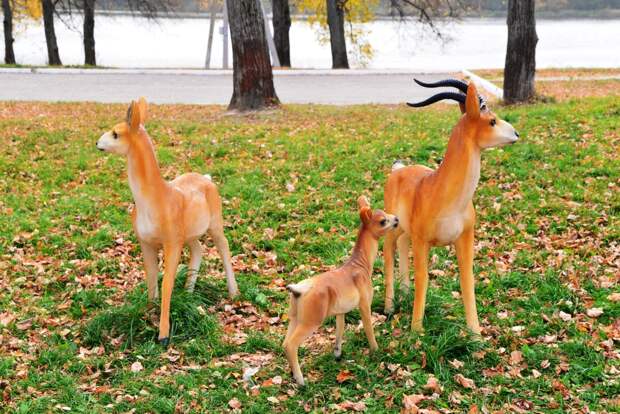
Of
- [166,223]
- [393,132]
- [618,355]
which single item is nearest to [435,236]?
[618,355]

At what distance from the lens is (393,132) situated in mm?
13430

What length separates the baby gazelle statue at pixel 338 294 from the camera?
5.38 m

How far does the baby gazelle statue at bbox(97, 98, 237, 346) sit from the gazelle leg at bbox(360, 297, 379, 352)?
1796 mm

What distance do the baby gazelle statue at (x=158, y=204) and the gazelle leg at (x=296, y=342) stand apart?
4.69ft

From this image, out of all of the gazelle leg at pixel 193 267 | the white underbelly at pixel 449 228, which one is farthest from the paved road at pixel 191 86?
the white underbelly at pixel 449 228

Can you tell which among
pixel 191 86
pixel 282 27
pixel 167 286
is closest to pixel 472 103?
pixel 167 286

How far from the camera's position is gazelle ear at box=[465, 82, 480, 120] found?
5.57m

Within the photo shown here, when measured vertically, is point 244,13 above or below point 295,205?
above

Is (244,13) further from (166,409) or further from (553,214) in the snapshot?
(166,409)

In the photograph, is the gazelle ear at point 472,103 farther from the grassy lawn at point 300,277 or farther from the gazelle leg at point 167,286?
the gazelle leg at point 167,286

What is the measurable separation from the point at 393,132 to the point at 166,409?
8815 millimetres

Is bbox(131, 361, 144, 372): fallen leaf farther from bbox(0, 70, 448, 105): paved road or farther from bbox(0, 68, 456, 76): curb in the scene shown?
bbox(0, 68, 456, 76): curb

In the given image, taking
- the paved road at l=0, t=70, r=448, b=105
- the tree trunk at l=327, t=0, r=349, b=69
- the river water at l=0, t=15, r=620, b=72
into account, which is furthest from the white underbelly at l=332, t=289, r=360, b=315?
the tree trunk at l=327, t=0, r=349, b=69

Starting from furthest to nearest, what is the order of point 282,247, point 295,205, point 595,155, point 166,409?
point 595,155
point 295,205
point 282,247
point 166,409
